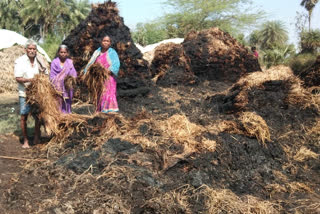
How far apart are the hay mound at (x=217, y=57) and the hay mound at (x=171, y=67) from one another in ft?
1.33

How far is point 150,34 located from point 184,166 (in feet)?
76.0

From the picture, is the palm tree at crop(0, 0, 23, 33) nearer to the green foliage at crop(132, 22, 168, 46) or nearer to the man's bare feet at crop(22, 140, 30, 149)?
the green foliage at crop(132, 22, 168, 46)

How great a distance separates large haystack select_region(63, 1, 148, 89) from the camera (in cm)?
770

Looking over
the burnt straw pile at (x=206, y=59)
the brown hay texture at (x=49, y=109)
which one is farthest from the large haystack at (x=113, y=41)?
the brown hay texture at (x=49, y=109)

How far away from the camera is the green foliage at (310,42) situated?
19.0 metres

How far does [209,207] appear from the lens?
3.30 meters

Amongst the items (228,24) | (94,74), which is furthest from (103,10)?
(228,24)

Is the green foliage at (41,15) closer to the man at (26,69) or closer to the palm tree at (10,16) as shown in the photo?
the palm tree at (10,16)

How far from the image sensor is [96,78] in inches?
203

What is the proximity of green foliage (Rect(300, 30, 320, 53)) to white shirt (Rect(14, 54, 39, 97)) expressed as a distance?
1814 centimetres

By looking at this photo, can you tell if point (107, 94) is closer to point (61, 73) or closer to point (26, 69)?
point (61, 73)

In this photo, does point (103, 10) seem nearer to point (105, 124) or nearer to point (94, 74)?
point (94, 74)

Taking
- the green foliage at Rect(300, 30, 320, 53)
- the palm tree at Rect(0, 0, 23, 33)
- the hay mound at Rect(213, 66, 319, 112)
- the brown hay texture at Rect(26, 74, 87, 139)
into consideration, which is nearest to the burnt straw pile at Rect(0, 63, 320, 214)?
the hay mound at Rect(213, 66, 319, 112)

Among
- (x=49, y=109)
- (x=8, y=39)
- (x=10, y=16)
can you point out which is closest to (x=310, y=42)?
(x=8, y=39)
